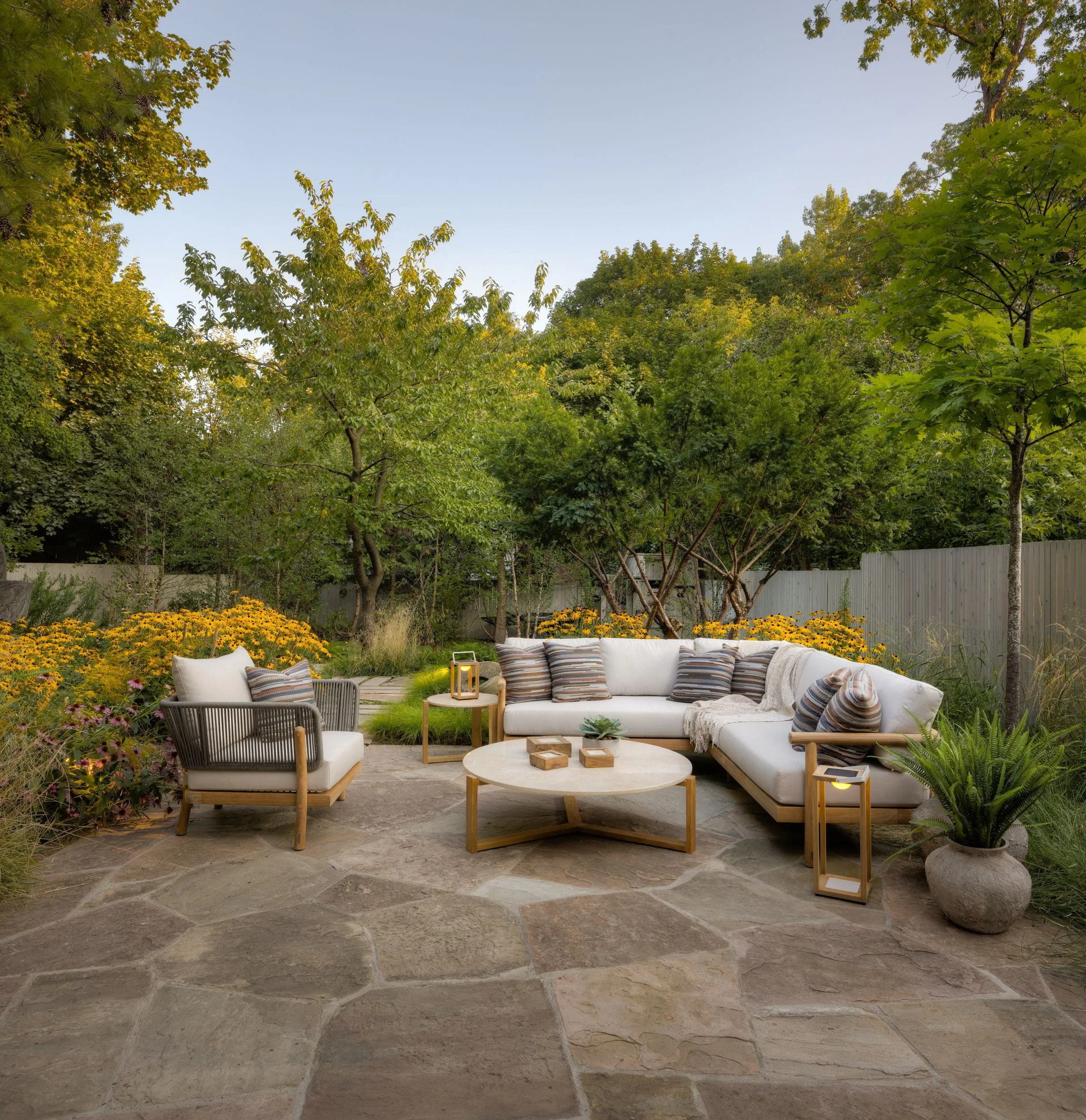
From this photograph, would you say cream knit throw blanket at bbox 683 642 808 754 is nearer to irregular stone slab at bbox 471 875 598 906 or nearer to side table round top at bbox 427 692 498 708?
side table round top at bbox 427 692 498 708

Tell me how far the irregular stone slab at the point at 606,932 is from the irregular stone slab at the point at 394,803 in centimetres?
132

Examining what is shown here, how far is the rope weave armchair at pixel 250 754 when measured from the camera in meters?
3.58

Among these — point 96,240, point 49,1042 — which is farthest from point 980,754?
point 96,240

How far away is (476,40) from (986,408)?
7201mm

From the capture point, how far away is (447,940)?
8.52 feet

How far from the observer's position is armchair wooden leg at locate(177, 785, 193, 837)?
3682 mm

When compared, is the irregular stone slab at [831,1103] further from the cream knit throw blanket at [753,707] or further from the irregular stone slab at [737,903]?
the cream knit throw blanket at [753,707]

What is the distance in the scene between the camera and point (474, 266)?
9.93 m

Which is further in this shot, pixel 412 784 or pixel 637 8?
pixel 637 8

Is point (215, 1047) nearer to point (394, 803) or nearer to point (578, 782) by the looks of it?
point (578, 782)

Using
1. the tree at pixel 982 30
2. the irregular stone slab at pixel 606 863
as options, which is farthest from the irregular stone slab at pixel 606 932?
the tree at pixel 982 30

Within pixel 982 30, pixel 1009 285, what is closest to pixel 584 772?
pixel 1009 285

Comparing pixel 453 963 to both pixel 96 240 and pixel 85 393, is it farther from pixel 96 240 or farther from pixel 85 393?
pixel 96 240

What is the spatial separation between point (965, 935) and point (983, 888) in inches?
8.0
